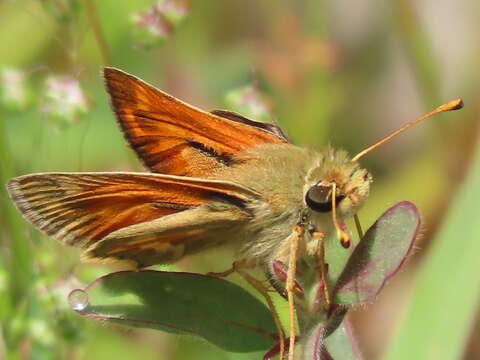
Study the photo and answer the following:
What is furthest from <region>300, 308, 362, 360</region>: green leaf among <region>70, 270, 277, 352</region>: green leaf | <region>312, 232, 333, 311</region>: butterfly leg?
<region>70, 270, 277, 352</region>: green leaf

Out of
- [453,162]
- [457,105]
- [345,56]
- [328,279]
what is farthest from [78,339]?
[345,56]

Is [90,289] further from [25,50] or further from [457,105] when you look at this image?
[25,50]

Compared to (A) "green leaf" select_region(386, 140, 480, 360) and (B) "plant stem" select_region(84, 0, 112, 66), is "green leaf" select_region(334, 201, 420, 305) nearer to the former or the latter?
(A) "green leaf" select_region(386, 140, 480, 360)

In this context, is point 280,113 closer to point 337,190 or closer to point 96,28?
point 96,28

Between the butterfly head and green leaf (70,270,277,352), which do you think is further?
the butterfly head

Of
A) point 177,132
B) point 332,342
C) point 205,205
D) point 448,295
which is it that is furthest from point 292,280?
point 448,295

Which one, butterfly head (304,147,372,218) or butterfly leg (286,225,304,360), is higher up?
butterfly head (304,147,372,218)

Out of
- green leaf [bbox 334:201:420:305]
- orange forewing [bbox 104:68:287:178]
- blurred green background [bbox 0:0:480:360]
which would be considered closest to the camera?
green leaf [bbox 334:201:420:305]
